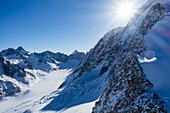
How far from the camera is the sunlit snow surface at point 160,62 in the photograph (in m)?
5.40

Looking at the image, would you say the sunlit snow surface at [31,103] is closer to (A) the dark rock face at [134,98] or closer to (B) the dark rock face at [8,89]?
(B) the dark rock face at [8,89]

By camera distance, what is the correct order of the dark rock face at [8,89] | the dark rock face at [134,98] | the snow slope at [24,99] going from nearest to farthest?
the dark rock face at [134,98] → the snow slope at [24,99] → the dark rock face at [8,89]

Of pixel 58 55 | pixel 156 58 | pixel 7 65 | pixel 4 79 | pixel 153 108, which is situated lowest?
pixel 153 108

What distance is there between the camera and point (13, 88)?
4800cm

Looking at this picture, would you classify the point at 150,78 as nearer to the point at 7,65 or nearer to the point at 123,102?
the point at 123,102

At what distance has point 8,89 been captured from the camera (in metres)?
46.6

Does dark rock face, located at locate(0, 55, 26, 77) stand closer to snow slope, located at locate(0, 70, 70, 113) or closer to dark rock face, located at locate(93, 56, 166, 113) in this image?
snow slope, located at locate(0, 70, 70, 113)

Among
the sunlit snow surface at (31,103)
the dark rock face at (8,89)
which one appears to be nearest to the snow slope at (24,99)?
the sunlit snow surface at (31,103)

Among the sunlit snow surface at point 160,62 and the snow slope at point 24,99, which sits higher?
the snow slope at point 24,99

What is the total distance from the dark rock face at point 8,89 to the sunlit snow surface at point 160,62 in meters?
56.6

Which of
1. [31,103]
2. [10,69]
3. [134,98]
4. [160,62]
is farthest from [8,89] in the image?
[160,62]

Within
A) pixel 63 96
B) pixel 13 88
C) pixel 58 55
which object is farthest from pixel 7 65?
pixel 58 55

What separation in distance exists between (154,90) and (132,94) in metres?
1.22

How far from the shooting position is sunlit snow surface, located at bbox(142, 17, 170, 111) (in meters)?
5.40
